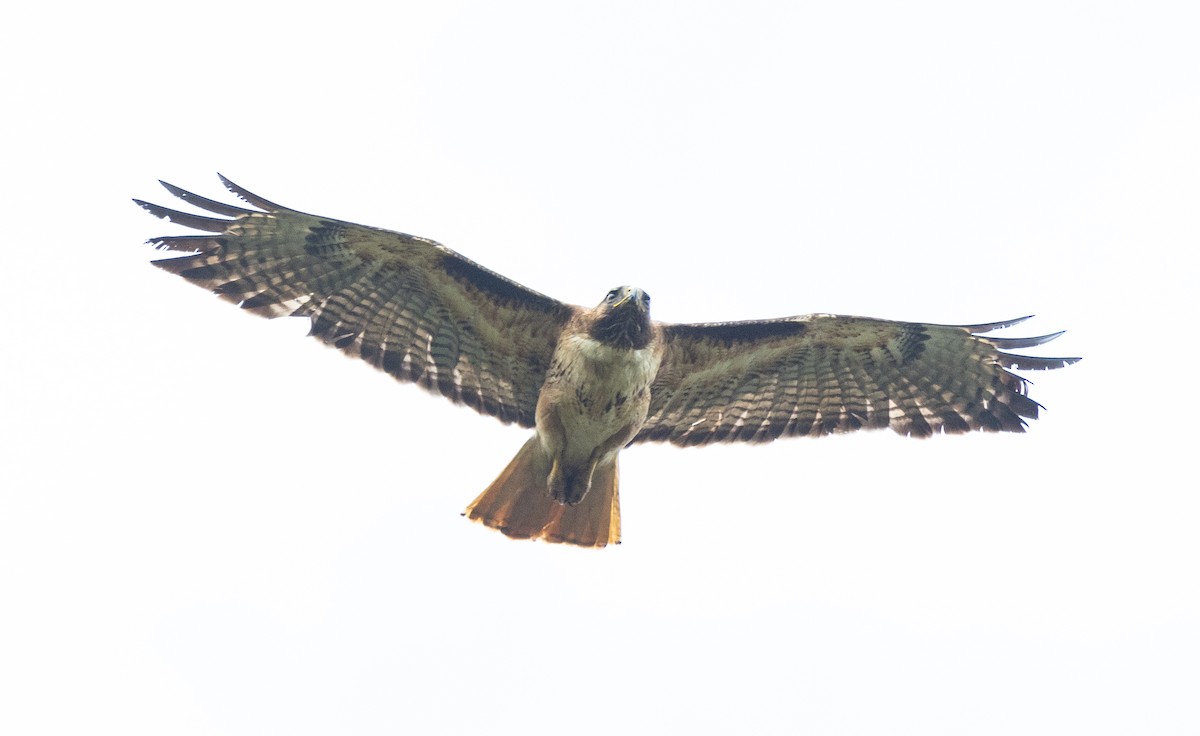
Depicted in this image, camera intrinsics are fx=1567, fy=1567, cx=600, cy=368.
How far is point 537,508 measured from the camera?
11.5m

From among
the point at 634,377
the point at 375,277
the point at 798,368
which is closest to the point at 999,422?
the point at 798,368

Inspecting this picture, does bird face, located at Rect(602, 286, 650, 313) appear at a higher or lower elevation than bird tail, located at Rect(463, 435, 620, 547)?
higher

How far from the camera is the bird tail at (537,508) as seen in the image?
11.4m

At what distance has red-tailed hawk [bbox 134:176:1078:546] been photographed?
11.0 meters

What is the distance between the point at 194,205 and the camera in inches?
425

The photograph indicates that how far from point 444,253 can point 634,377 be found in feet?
5.24

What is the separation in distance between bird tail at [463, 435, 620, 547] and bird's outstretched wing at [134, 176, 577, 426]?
49 cm

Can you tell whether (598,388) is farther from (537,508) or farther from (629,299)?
(537,508)

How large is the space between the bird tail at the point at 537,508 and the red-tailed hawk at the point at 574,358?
11 millimetres

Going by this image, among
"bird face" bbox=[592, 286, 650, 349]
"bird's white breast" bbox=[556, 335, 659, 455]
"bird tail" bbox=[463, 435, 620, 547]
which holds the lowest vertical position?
"bird tail" bbox=[463, 435, 620, 547]

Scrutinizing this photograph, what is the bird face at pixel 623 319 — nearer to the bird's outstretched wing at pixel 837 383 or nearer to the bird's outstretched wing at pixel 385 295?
the bird's outstretched wing at pixel 385 295

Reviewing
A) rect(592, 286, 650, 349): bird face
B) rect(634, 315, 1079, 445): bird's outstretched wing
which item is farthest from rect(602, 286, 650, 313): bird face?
rect(634, 315, 1079, 445): bird's outstretched wing

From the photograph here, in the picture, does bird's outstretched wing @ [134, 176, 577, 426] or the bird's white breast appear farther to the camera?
bird's outstretched wing @ [134, 176, 577, 426]

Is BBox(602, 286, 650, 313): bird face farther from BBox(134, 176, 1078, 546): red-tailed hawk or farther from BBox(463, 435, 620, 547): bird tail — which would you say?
BBox(463, 435, 620, 547): bird tail
